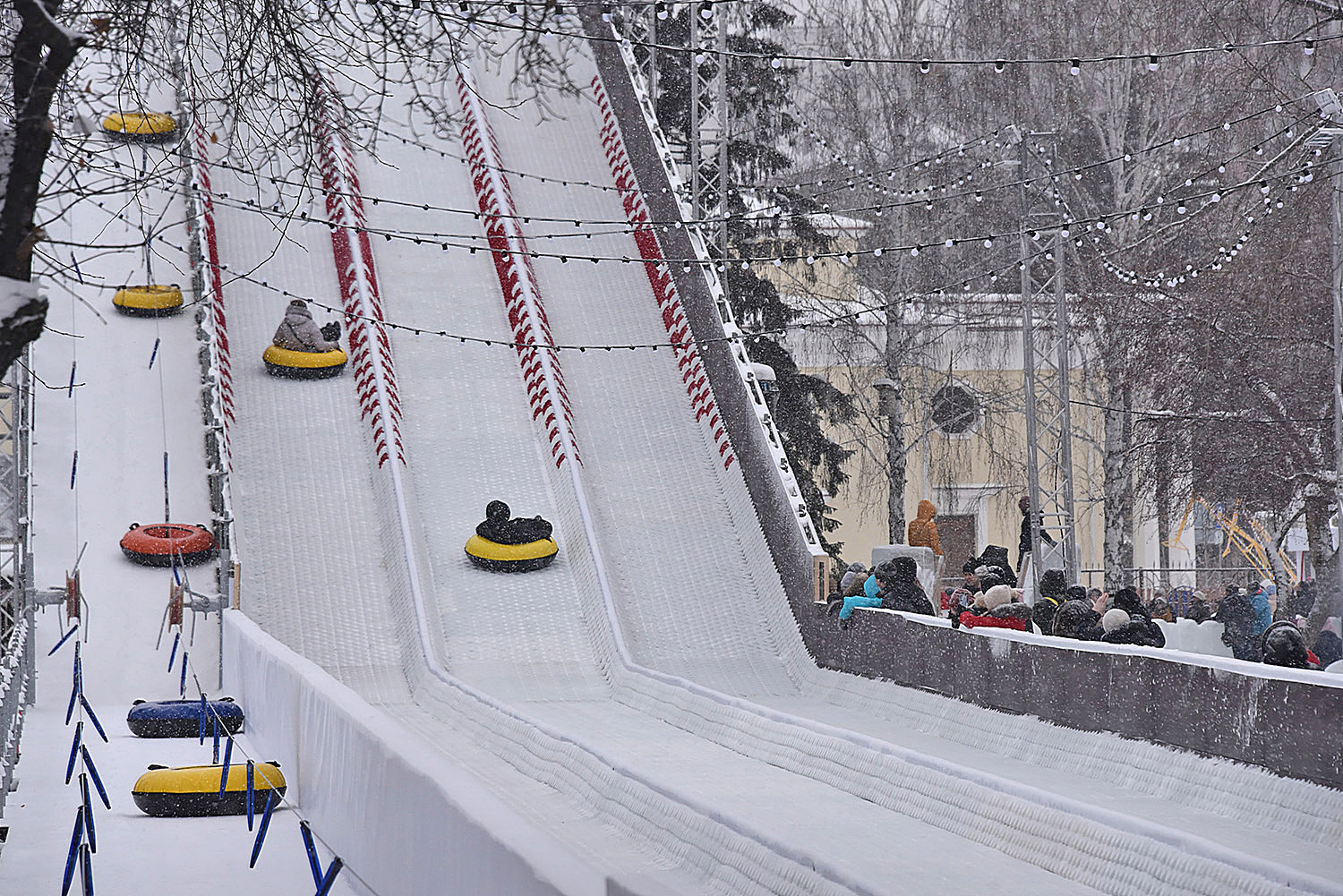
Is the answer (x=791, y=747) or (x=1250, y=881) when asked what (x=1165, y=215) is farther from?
(x=1250, y=881)

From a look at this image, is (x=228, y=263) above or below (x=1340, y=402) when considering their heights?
above

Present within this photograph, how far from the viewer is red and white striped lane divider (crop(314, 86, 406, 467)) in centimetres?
1454

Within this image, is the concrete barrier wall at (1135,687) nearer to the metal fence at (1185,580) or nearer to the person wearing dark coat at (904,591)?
the person wearing dark coat at (904,591)

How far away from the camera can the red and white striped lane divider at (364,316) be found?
14.5m

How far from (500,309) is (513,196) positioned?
6.34ft

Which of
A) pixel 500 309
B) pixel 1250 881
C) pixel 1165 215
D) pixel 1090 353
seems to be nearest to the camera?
pixel 1250 881

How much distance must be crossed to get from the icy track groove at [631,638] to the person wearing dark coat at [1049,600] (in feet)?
3.16

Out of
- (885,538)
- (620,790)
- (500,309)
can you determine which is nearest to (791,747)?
(620,790)

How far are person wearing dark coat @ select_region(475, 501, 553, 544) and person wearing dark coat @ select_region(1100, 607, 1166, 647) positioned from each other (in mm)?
5364

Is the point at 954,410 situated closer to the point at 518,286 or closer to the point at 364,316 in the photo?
the point at 518,286

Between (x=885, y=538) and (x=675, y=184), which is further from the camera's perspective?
(x=885, y=538)

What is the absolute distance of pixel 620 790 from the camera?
7.99 m

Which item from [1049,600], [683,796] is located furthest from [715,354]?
[683,796]

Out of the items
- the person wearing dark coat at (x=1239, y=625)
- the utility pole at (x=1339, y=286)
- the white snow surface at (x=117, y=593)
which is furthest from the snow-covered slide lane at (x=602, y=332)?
the white snow surface at (x=117, y=593)
